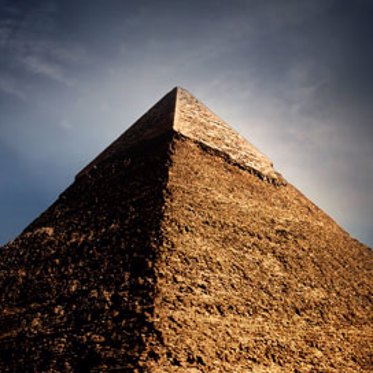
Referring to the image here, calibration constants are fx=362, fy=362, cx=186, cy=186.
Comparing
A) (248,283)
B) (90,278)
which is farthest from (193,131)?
(90,278)

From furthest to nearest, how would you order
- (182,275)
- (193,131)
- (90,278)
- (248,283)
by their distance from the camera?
(193,131)
(248,283)
(90,278)
(182,275)

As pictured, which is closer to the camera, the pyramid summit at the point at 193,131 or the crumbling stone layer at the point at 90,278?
the crumbling stone layer at the point at 90,278

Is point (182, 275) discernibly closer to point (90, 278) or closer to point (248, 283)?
point (248, 283)

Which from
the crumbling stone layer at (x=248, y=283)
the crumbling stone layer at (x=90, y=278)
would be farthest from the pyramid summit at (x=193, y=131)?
the crumbling stone layer at (x=90, y=278)

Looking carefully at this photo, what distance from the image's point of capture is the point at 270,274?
25.6 ft

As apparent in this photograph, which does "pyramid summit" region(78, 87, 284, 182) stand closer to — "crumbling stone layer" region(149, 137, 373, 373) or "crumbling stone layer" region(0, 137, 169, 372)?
"crumbling stone layer" region(149, 137, 373, 373)

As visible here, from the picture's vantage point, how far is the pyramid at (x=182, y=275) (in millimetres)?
5641

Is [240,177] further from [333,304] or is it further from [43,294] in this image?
[43,294]

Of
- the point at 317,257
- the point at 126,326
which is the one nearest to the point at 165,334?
the point at 126,326

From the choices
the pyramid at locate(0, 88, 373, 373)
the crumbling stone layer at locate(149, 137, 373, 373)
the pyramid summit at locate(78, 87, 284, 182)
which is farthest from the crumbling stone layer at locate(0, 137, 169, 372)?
the pyramid summit at locate(78, 87, 284, 182)

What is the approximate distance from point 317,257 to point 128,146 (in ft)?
21.5

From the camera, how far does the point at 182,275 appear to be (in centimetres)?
641

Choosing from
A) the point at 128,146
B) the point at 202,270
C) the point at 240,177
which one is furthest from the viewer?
the point at 128,146

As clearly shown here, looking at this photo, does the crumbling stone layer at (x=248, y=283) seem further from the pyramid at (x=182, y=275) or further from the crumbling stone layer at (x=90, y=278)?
the crumbling stone layer at (x=90, y=278)
